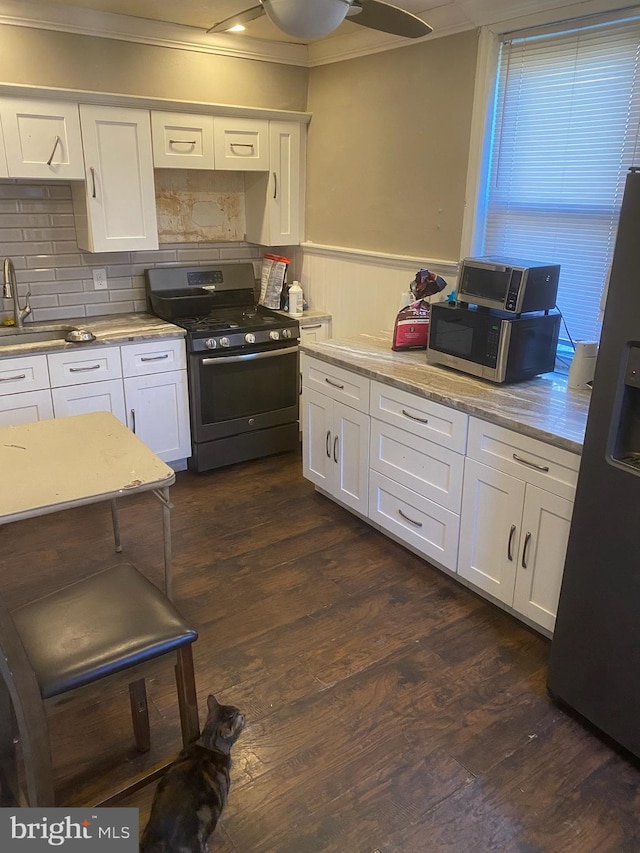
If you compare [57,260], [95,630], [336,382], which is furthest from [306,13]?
[57,260]

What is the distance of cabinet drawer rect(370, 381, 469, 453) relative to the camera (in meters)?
2.55

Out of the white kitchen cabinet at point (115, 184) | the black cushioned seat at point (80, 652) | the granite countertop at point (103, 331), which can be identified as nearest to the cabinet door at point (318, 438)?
→ the granite countertop at point (103, 331)

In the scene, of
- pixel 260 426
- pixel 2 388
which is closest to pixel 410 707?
pixel 260 426

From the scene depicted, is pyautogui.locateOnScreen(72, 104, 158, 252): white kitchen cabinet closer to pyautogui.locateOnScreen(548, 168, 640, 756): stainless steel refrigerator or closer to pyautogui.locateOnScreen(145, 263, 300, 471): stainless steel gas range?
pyautogui.locateOnScreen(145, 263, 300, 471): stainless steel gas range

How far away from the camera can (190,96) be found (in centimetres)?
362

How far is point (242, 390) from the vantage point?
3.79 m

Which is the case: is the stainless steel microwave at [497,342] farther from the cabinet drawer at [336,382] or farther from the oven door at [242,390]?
the oven door at [242,390]

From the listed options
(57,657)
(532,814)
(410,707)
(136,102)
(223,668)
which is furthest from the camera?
(136,102)

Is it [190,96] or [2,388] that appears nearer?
[2,388]

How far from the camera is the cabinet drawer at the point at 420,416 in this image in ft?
8.38

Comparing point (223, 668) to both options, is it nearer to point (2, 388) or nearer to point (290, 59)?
point (2, 388)

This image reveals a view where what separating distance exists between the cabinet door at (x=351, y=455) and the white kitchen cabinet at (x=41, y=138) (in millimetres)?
1859

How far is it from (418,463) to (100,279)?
7.41 feet

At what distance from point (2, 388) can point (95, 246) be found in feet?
3.03
